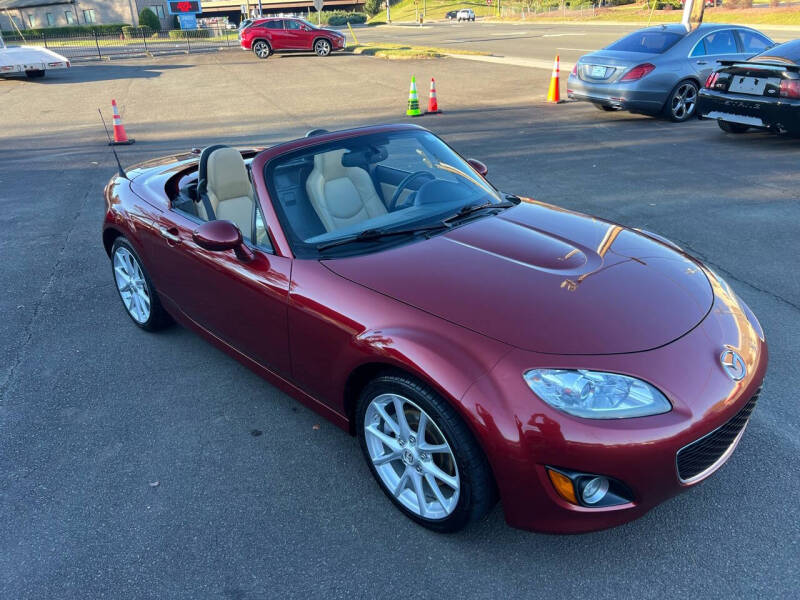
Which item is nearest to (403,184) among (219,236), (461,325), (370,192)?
(370,192)

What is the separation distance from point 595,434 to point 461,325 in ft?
2.15

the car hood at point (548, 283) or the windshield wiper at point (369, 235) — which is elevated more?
the windshield wiper at point (369, 235)

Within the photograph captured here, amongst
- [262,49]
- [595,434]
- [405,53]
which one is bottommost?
[595,434]

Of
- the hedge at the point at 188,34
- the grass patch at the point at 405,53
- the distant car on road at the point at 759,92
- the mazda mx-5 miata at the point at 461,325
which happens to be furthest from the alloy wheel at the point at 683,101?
the hedge at the point at 188,34

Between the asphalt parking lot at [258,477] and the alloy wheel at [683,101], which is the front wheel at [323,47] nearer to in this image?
the alloy wheel at [683,101]

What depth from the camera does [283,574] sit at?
253cm

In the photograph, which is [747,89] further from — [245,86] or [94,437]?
[245,86]

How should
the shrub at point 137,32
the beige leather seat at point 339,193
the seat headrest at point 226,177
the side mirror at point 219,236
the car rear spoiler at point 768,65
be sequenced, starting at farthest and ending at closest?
the shrub at point 137,32
the car rear spoiler at point 768,65
the seat headrest at point 226,177
the beige leather seat at point 339,193
the side mirror at point 219,236

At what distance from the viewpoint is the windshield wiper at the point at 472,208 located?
344cm

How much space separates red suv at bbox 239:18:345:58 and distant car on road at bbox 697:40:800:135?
71.8 feet

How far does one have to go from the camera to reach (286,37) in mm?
27938

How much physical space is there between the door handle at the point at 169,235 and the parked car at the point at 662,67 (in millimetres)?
9384

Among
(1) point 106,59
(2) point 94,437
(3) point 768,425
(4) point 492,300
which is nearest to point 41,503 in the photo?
(2) point 94,437

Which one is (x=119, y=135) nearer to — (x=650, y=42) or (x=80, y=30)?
(x=650, y=42)
